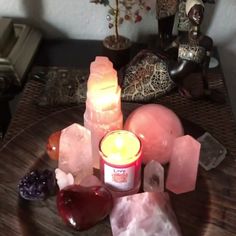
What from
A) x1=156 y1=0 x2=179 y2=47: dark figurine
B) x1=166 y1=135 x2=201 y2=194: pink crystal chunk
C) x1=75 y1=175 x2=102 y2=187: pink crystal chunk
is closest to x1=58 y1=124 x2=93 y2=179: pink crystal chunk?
x1=75 y1=175 x2=102 y2=187: pink crystal chunk

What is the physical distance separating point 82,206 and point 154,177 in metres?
0.12

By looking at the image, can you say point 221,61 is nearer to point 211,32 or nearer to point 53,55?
point 211,32

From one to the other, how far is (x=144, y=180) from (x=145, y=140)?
6cm

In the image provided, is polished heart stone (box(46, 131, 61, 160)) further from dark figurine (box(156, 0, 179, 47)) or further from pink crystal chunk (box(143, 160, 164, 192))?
dark figurine (box(156, 0, 179, 47))

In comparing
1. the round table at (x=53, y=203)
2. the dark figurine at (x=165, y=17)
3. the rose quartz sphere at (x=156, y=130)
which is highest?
the dark figurine at (x=165, y=17)

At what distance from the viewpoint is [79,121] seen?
682 mm

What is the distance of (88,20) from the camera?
883 mm

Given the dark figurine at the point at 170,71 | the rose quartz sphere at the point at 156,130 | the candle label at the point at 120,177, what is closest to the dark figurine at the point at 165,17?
the dark figurine at the point at 170,71

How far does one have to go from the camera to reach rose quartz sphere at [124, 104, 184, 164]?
0.60m

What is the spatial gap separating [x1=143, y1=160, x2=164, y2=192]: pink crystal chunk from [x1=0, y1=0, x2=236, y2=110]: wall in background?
1.32 feet

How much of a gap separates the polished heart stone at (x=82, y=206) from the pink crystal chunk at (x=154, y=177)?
0.08 metres

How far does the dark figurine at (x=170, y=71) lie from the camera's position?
69 centimetres

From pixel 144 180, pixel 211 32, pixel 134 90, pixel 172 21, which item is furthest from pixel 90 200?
pixel 211 32

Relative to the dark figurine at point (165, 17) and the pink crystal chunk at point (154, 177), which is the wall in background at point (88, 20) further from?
the pink crystal chunk at point (154, 177)
